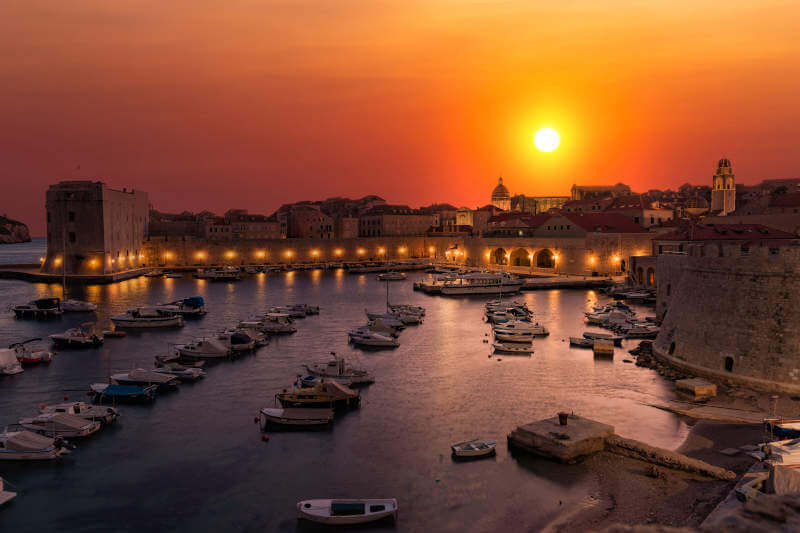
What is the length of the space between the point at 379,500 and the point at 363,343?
20802 millimetres

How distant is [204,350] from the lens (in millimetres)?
32531

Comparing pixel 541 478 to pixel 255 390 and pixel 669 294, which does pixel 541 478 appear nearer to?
pixel 255 390

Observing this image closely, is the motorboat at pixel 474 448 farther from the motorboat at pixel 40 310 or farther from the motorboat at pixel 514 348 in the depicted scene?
the motorboat at pixel 40 310

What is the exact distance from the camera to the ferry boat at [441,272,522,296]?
62.2m

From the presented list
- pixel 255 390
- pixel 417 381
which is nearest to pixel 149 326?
pixel 255 390

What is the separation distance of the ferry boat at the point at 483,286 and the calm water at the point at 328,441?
23.6 meters

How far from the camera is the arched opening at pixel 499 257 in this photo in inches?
3391

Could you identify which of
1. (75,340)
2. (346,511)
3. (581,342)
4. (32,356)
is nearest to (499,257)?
(581,342)

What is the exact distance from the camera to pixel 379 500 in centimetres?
1506

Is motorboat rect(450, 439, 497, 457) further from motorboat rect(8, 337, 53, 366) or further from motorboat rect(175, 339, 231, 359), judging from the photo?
motorboat rect(8, 337, 53, 366)

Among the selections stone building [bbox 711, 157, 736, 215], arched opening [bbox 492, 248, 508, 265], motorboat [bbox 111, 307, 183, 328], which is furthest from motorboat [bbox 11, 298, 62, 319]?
stone building [bbox 711, 157, 736, 215]

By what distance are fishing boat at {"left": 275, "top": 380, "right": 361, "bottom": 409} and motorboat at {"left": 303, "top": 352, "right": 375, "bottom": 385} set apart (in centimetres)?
280

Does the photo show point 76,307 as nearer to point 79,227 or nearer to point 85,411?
point 79,227

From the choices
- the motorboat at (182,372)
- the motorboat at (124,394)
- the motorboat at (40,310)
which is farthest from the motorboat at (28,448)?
the motorboat at (40,310)
